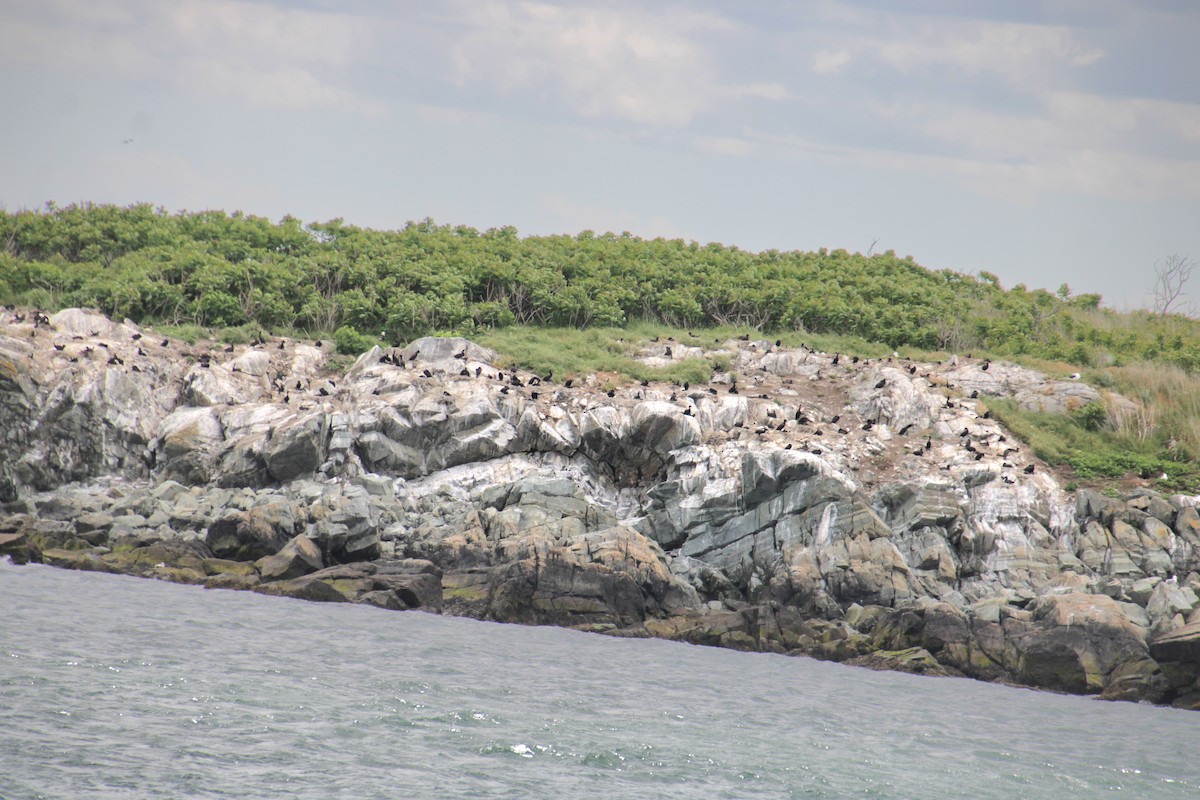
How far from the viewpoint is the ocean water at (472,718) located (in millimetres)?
17219

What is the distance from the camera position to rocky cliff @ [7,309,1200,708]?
103ft

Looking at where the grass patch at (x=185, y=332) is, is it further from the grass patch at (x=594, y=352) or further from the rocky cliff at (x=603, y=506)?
the grass patch at (x=594, y=352)

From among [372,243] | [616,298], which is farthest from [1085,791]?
[372,243]

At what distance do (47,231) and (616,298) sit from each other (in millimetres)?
31361

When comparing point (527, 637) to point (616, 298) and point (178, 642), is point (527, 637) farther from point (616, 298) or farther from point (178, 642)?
point (616, 298)

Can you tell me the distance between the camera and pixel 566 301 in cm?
5612

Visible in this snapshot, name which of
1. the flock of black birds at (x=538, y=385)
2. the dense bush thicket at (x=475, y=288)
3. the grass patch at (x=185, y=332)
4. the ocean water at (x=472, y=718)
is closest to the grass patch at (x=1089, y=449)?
the flock of black birds at (x=538, y=385)

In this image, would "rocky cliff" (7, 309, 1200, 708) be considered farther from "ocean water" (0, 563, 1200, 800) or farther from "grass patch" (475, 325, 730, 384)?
"grass patch" (475, 325, 730, 384)

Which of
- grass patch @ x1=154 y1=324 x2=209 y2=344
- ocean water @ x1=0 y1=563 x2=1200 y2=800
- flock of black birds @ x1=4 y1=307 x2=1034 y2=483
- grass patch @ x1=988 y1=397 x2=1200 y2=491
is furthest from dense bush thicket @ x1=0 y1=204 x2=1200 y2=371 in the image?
ocean water @ x1=0 y1=563 x2=1200 y2=800

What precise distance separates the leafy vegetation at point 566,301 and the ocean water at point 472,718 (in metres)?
19.7

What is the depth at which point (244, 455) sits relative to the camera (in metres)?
38.4

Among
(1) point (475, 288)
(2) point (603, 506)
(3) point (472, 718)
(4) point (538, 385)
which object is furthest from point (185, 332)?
(3) point (472, 718)

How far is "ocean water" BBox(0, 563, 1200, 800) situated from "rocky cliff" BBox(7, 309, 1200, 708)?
1932 millimetres

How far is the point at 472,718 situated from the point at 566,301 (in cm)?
3684
